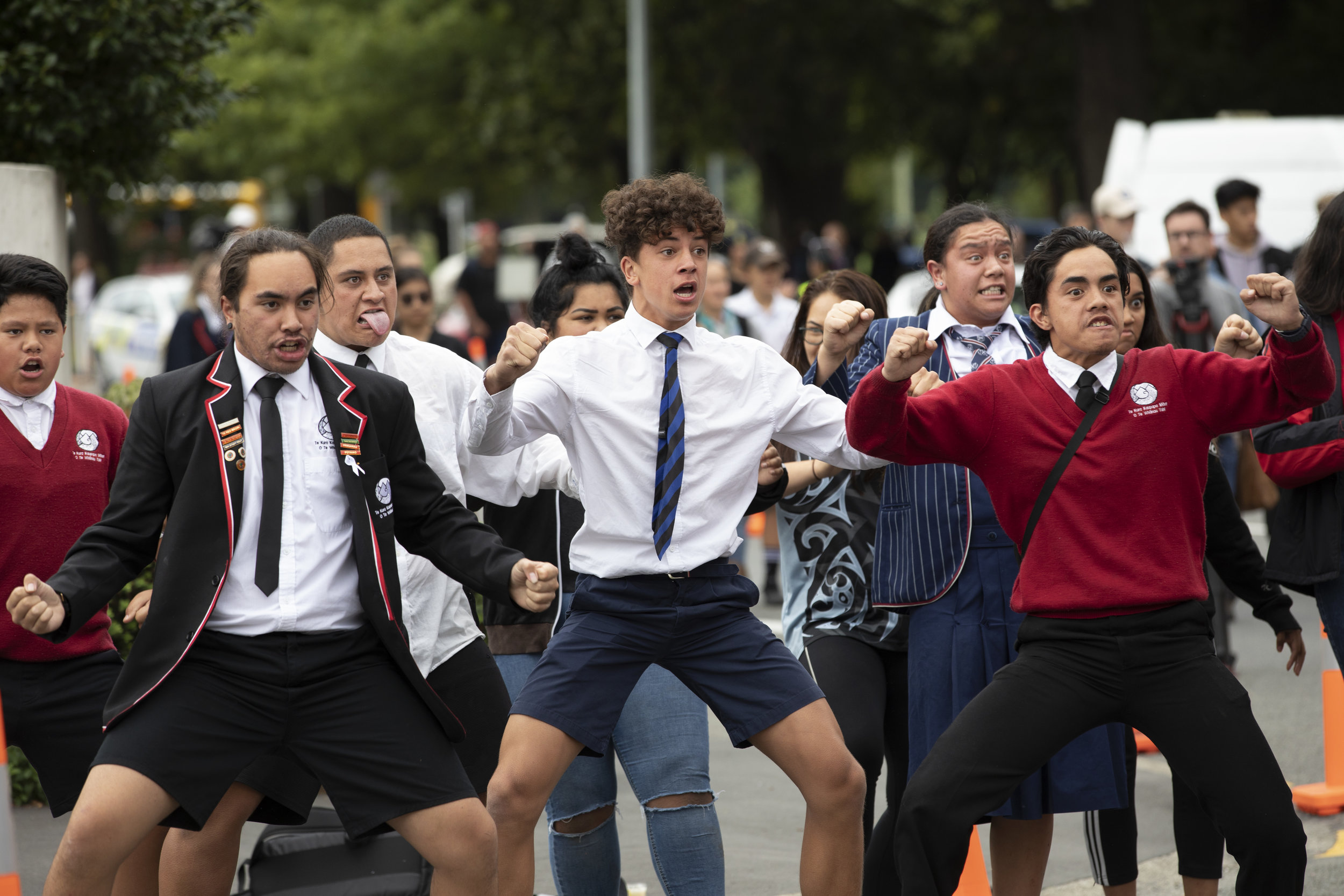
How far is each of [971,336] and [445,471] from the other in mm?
1634

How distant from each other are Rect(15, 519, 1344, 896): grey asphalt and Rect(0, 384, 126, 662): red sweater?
4.95 ft

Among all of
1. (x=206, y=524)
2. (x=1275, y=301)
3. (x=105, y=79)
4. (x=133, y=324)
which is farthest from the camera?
(x=133, y=324)

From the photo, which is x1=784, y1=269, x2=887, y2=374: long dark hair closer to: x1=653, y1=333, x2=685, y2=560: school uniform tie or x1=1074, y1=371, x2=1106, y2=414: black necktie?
x1=653, y1=333, x2=685, y2=560: school uniform tie

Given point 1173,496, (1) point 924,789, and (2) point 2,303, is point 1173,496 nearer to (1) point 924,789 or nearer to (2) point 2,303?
(1) point 924,789

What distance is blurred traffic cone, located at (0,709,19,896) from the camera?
406 centimetres

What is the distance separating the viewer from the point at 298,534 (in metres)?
4.02

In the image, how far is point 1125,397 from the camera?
13.8ft

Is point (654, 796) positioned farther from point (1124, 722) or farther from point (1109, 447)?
point (1109, 447)

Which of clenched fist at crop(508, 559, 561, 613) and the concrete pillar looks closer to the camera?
clenched fist at crop(508, 559, 561, 613)

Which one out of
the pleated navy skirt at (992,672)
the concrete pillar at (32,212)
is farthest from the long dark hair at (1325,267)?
the concrete pillar at (32,212)

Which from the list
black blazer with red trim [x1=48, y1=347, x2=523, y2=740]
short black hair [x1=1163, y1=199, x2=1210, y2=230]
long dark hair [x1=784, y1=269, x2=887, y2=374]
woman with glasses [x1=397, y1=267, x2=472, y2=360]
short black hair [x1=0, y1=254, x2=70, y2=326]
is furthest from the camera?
short black hair [x1=1163, y1=199, x2=1210, y2=230]

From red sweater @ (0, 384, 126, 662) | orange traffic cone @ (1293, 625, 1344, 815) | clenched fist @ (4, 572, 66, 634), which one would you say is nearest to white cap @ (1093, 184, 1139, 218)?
orange traffic cone @ (1293, 625, 1344, 815)

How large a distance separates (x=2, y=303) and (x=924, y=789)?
9.51 ft

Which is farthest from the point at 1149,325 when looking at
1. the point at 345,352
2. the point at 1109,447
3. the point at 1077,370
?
the point at 345,352
